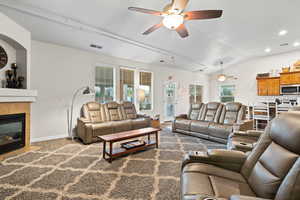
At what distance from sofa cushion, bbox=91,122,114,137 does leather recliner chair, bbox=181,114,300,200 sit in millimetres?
2752

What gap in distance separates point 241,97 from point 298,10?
5.05 meters

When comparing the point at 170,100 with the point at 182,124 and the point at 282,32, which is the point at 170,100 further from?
the point at 282,32

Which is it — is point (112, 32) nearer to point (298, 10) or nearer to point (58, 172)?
point (58, 172)

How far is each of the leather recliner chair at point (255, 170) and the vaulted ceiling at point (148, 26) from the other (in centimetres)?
287

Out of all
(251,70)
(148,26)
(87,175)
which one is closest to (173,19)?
(148,26)

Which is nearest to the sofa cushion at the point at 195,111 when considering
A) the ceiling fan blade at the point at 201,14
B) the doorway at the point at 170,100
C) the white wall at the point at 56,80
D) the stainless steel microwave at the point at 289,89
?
the doorway at the point at 170,100

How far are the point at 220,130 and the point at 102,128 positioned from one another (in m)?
3.09

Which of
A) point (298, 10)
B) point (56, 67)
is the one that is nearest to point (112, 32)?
point (56, 67)

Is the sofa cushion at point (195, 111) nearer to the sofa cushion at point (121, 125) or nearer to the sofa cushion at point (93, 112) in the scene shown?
the sofa cushion at point (121, 125)

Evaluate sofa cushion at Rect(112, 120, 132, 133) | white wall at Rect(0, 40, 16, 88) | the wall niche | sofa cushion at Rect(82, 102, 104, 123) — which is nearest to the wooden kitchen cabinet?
sofa cushion at Rect(112, 120, 132, 133)

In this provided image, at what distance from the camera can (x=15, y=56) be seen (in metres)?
3.24

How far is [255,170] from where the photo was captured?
1284 millimetres

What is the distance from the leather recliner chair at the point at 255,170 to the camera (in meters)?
0.95

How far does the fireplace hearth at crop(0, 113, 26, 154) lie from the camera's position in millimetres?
2820
